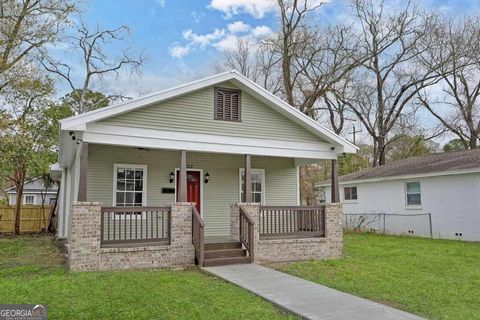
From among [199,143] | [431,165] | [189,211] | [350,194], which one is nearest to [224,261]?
[189,211]

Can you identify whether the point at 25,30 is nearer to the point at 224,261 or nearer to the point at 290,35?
the point at 224,261

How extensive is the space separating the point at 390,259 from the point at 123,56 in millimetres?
20850

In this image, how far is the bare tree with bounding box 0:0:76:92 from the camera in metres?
14.4

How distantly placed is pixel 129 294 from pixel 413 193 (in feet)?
49.2

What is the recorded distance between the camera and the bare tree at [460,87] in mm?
25156

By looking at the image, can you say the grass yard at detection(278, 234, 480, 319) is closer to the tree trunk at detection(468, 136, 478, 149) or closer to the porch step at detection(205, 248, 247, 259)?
the porch step at detection(205, 248, 247, 259)

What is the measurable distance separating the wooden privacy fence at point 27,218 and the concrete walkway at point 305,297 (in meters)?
15.1

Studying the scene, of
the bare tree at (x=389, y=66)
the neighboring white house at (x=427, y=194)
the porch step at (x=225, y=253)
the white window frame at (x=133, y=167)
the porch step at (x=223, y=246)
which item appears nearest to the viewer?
the porch step at (x=225, y=253)

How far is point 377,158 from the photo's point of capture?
30.7 m

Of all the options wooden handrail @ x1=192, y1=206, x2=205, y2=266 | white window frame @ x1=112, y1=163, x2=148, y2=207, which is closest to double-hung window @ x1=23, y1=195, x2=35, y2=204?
white window frame @ x1=112, y1=163, x2=148, y2=207

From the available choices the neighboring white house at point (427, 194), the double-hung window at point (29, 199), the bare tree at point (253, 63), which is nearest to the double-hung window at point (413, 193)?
the neighboring white house at point (427, 194)

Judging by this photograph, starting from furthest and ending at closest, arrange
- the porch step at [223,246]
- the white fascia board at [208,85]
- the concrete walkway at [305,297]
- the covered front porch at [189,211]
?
1. the porch step at [223,246]
2. the covered front porch at [189,211]
3. the white fascia board at [208,85]
4. the concrete walkway at [305,297]

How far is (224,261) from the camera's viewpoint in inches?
376

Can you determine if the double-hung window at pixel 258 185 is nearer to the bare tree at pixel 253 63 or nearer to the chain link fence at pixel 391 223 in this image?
the chain link fence at pixel 391 223
